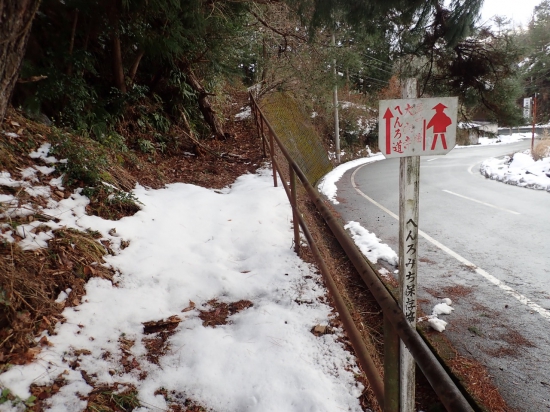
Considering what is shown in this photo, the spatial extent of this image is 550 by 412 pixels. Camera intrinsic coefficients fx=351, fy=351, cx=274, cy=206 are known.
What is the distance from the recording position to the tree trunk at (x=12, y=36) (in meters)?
1.93

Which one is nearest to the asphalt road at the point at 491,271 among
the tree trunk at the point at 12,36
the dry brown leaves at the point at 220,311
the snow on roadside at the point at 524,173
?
the snow on roadside at the point at 524,173

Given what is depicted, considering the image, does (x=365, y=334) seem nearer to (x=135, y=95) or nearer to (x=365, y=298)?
(x=365, y=298)

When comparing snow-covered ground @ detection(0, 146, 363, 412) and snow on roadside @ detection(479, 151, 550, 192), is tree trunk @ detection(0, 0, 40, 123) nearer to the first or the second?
snow-covered ground @ detection(0, 146, 363, 412)

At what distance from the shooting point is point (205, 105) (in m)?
9.65

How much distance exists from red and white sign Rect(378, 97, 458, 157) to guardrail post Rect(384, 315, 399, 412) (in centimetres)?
103

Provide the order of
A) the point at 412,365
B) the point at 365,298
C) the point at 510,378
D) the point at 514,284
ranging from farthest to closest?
the point at 514,284 < the point at 365,298 < the point at 510,378 < the point at 412,365

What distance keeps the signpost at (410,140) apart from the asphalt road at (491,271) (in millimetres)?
1678

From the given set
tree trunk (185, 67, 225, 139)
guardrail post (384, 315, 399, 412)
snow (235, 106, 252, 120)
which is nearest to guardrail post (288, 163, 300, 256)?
guardrail post (384, 315, 399, 412)

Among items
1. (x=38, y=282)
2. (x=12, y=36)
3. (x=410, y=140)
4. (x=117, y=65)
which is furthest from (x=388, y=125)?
(x=117, y=65)

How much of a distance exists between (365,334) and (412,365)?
105cm

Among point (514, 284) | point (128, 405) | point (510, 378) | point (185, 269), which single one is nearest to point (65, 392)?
point (128, 405)

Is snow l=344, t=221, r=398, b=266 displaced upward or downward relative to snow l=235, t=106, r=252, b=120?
downward

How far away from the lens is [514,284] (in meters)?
4.51

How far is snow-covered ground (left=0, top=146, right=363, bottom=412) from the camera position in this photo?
7.06ft
